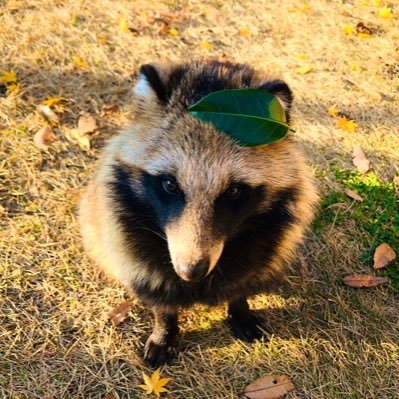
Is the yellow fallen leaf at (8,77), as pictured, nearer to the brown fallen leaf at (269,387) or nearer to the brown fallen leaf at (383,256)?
the brown fallen leaf at (269,387)

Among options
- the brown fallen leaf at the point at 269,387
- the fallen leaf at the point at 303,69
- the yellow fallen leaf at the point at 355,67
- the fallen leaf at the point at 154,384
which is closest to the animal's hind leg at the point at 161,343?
the fallen leaf at the point at 154,384

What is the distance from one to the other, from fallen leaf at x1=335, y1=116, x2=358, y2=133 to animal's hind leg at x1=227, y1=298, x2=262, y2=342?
2.10m

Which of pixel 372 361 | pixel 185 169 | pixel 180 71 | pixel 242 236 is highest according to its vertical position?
pixel 180 71

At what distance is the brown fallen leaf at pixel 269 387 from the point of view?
2809mm

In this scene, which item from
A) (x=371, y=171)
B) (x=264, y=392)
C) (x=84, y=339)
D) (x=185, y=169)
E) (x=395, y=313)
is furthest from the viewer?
(x=371, y=171)

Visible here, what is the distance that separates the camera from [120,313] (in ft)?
10.2

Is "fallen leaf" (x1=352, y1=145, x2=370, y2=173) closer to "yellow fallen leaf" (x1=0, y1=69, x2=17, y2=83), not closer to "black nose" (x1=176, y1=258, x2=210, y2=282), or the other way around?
"black nose" (x1=176, y1=258, x2=210, y2=282)

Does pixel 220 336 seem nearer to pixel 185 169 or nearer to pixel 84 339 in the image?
pixel 84 339

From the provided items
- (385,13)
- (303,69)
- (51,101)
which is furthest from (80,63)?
(385,13)

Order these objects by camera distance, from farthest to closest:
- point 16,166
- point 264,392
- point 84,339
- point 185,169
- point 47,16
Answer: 1. point 47,16
2. point 16,166
3. point 84,339
4. point 264,392
5. point 185,169

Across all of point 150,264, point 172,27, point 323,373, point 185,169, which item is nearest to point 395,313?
point 323,373

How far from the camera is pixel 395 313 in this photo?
10.8ft

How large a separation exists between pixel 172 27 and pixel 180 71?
9.62ft

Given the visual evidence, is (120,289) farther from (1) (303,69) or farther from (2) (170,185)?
(1) (303,69)
